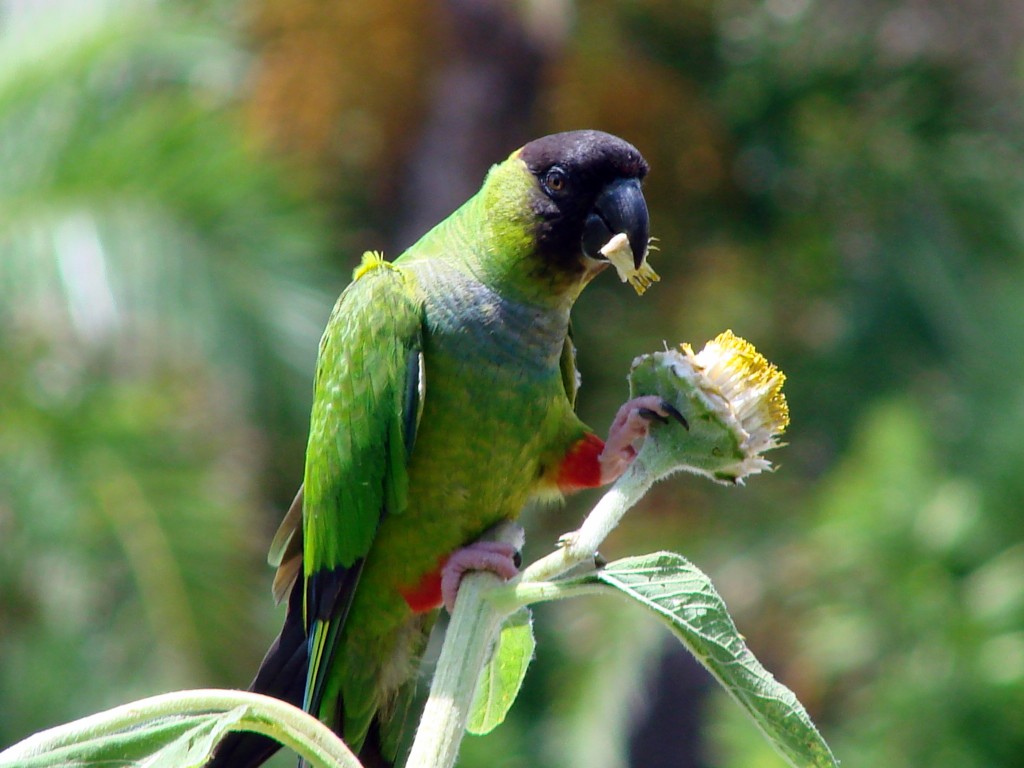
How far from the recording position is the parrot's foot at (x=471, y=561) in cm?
268

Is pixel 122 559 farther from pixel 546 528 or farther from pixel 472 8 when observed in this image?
pixel 472 8

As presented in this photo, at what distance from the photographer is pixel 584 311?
10148 millimetres

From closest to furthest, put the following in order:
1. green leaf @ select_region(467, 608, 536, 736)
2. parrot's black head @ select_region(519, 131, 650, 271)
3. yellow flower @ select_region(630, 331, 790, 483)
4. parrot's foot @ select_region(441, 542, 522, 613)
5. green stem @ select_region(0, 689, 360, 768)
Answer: green stem @ select_region(0, 689, 360, 768) → yellow flower @ select_region(630, 331, 790, 483) → green leaf @ select_region(467, 608, 536, 736) → parrot's foot @ select_region(441, 542, 522, 613) → parrot's black head @ select_region(519, 131, 650, 271)

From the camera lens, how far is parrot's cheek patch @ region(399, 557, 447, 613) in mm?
2930

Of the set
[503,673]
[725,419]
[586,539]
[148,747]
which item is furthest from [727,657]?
[148,747]

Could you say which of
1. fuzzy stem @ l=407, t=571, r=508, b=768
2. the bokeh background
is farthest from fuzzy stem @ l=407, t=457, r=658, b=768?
the bokeh background

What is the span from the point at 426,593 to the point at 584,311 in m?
7.29

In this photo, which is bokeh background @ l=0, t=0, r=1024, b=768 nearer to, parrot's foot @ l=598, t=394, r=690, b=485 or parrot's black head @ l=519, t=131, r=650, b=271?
parrot's foot @ l=598, t=394, r=690, b=485

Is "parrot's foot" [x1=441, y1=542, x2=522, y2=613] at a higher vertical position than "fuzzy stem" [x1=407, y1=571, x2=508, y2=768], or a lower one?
lower

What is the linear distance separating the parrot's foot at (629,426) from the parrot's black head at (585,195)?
1.27 ft

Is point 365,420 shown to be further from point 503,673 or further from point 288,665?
point 503,673

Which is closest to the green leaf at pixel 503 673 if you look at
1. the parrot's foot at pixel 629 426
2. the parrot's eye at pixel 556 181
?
the parrot's foot at pixel 629 426

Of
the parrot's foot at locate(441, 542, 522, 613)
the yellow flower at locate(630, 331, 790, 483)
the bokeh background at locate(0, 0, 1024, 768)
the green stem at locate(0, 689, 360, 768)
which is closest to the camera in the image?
the green stem at locate(0, 689, 360, 768)

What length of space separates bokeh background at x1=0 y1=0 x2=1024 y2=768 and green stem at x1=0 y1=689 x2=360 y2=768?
15.6 feet
